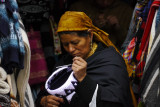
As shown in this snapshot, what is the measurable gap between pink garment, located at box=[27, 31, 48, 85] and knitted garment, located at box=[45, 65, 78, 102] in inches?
36.7

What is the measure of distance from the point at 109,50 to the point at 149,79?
362 mm

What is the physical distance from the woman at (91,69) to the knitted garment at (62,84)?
33mm

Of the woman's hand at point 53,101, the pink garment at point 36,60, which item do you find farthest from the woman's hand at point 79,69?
the pink garment at point 36,60

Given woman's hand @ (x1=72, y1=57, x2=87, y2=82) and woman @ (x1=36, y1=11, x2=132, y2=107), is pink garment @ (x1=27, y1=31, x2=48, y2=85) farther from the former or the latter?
woman's hand @ (x1=72, y1=57, x2=87, y2=82)

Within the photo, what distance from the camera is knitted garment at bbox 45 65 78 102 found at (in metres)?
1.24

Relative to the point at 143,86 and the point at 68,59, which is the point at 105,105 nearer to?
the point at 143,86

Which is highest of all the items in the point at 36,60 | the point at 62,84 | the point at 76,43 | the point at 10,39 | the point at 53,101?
the point at 10,39

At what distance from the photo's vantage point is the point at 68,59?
1.70m

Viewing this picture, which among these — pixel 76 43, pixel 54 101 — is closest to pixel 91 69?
pixel 76 43

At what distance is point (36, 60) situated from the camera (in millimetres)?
2275

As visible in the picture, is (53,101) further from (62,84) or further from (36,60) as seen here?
(36,60)

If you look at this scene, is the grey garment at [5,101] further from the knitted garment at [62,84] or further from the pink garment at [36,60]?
the pink garment at [36,60]

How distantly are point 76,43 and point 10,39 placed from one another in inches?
21.9

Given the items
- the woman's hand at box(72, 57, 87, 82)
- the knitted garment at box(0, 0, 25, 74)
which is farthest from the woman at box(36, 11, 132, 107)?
the knitted garment at box(0, 0, 25, 74)
